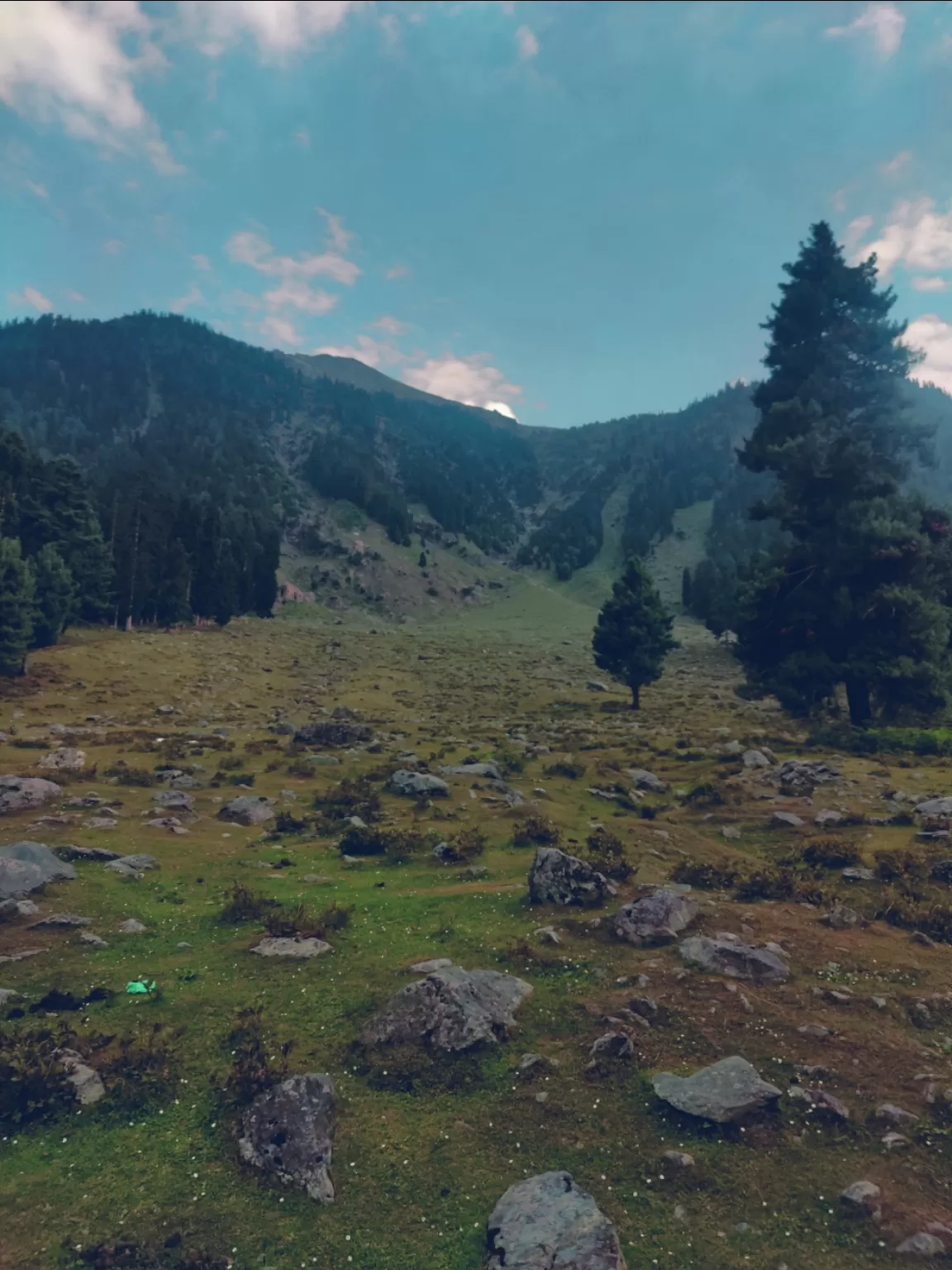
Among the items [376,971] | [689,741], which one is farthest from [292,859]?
[689,741]

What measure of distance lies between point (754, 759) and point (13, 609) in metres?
51.0

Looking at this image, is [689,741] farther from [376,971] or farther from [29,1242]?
[29,1242]

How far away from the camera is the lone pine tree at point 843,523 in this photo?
3844 centimetres

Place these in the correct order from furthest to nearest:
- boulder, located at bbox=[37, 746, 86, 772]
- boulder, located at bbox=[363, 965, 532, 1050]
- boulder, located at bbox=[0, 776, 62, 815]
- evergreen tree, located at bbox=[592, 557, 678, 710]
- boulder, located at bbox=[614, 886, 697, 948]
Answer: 1. evergreen tree, located at bbox=[592, 557, 678, 710]
2. boulder, located at bbox=[37, 746, 86, 772]
3. boulder, located at bbox=[0, 776, 62, 815]
4. boulder, located at bbox=[614, 886, 697, 948]
5. boulder, located at bbox=[363, 965, 532, 1050]

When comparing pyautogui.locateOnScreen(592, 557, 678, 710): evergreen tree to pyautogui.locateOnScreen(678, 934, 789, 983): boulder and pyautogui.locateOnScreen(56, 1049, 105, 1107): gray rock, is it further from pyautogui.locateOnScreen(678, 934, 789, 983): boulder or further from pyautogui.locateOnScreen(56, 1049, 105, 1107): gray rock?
pyautogui.locateOnScreen(56, 1049, 105, 1107): gray rock

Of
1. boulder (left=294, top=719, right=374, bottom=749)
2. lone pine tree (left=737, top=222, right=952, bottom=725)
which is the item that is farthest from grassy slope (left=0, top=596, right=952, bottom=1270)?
lone pine tree (left=737, top=222, right=952, bottom=725)

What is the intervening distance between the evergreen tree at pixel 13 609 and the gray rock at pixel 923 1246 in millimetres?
57725

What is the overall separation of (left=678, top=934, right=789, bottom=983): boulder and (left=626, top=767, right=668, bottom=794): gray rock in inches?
632

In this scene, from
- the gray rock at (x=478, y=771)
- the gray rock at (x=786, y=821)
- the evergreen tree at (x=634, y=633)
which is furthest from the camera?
the evergreen tree at (x=634, y=633)

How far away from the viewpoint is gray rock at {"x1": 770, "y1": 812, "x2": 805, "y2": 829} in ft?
76.3

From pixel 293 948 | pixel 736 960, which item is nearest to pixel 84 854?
pixel 293 948

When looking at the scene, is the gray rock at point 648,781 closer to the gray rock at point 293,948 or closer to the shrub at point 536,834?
the shrub at point 536,834

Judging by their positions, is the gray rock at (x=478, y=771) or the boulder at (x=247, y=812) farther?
the gray rock at (x=478, y=771)

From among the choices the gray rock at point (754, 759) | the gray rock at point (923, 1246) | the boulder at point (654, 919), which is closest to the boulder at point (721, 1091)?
the gray rock at point (923, 1246)
